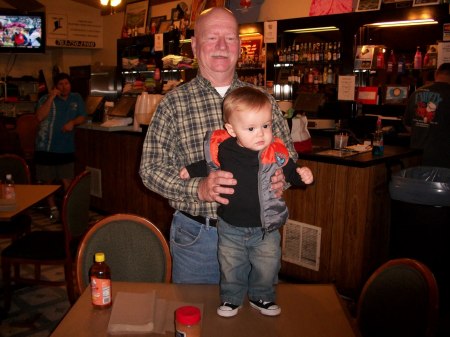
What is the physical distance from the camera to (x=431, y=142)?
186 inches

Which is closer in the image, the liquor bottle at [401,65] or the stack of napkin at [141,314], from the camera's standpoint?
the stack of napkin at [141,314]

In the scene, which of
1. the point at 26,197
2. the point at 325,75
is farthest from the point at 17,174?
the point at 325,75

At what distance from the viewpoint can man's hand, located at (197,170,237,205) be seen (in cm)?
157

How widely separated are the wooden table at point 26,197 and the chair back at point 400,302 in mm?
2348

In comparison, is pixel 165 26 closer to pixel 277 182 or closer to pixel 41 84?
pixel 41 84

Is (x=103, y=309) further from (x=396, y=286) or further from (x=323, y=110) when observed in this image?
(x=323, y=110)

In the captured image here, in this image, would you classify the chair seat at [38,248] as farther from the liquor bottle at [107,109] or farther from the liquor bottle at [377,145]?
the liquor bottle at [107,109]

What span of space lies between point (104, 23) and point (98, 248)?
364 inches

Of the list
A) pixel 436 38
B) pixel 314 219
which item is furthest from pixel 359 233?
pixel 436 38

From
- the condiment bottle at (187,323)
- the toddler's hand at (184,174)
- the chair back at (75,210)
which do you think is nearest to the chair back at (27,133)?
the chair back at (75,210)

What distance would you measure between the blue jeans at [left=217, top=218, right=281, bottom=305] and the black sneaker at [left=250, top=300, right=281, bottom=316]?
14mm

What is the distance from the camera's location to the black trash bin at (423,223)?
3438mm

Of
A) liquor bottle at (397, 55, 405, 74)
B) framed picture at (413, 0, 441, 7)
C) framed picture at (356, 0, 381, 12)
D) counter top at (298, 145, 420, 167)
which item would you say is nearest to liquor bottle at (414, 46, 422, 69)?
liquor bottle at (397, 55, 405, 74)

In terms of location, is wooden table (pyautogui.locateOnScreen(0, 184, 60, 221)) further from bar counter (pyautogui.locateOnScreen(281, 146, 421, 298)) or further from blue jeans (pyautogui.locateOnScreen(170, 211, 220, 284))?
bar counter (pyautogui.locateOnScreen(281, 146, 421, 298))
